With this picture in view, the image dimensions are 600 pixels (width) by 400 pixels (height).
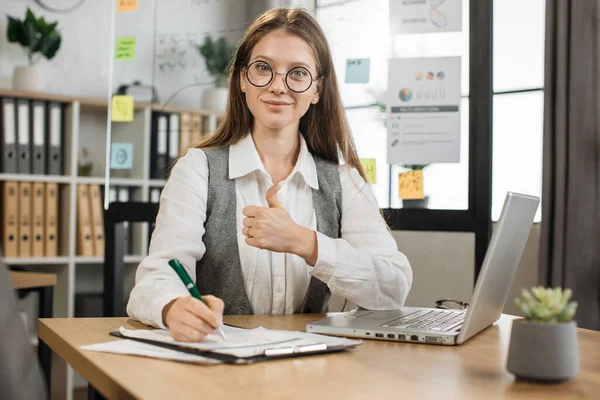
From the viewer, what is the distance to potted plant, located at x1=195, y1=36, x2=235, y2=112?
265 cm

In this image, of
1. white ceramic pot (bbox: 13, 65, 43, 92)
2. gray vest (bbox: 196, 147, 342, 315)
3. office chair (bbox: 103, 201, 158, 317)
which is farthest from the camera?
white ceramic pot (bbox: 13, 65, 43, 92)

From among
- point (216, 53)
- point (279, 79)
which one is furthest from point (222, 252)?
point (216, 53)

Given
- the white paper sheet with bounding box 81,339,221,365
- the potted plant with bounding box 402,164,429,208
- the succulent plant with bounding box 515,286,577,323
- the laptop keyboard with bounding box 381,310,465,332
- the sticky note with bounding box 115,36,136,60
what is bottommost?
the laptop keyboard with bounding box 381,310,465,332

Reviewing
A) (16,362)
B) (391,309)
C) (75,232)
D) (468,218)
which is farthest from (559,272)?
(75,232)

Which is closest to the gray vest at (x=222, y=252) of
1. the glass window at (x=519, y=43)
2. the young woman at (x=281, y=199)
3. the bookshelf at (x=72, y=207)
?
the young woman at (x=281, y=199)

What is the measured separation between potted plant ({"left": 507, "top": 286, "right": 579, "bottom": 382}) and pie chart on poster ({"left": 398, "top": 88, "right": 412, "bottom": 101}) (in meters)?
1.45

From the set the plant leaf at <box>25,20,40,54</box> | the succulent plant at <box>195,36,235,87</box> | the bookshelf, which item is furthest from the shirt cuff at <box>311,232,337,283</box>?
the plant leaf at <box>25,20,40,54</box>

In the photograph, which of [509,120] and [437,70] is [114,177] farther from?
[509,120]

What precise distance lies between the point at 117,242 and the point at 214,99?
69 centimetres

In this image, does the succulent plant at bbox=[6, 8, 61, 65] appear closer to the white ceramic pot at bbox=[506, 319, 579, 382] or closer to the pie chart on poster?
the pie chart on poster

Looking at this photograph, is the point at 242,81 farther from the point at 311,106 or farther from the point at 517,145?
the point at 517,145

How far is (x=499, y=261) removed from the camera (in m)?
1.13

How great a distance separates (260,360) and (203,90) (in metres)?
1.97

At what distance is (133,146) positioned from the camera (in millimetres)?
2861
